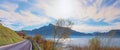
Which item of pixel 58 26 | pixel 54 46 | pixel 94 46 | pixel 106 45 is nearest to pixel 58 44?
pixel 54 46

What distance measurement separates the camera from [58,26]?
52.8 meters

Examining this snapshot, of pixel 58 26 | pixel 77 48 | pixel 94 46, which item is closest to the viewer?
pixel 94 46

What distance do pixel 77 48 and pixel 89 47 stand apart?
1501 centimetres

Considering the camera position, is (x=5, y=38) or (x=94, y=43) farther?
(x=5, y=38)

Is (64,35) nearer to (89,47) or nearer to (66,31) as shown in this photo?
(66,31)

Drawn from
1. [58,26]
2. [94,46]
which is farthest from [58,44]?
[94,46]

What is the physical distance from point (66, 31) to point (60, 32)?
3.81 feet

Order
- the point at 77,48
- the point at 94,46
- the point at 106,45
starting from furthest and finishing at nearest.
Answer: the point at 77,48 → the point at 94,46 → the point at 106,45

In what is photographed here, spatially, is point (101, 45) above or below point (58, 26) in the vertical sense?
below

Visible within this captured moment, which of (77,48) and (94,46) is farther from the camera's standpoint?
(77,48)

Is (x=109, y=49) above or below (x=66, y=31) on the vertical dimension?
below

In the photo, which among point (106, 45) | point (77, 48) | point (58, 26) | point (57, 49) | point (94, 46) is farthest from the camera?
point (77, 48)

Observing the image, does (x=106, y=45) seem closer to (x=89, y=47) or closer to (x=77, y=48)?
(x=89, y=47)

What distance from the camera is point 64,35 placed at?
5078 centimetres
